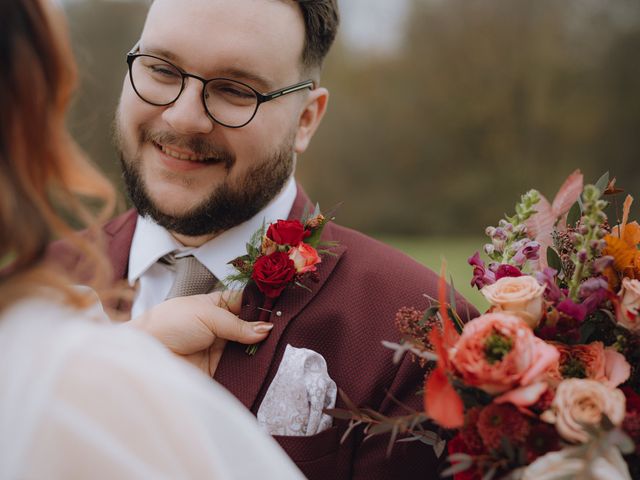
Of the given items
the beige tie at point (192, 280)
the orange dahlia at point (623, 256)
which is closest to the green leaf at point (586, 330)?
the orange dahlia at point (623, 256)

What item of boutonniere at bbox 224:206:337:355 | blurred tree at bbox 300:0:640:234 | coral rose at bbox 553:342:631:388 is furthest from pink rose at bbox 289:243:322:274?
blurred tree at bbox 300:0:640:234

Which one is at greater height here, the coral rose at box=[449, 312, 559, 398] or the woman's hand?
the coral rose at box=[449, 312, 559, 398]

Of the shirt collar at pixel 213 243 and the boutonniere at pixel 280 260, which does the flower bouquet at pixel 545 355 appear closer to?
the boutonniere at pixel 280 260

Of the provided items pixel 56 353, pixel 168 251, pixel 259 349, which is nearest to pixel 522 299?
pixel 259 349

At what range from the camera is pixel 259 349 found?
1951mm

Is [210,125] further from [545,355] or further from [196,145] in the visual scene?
[545,355]

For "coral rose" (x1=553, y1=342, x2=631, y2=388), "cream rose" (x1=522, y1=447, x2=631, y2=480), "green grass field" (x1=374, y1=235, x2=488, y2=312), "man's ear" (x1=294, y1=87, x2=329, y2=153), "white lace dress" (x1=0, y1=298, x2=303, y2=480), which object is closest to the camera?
"white lace dress" (x1=0, y1=298, x2=303, y2=480)

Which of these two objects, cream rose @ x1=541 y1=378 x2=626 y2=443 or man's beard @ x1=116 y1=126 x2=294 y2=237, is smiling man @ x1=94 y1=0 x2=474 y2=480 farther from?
cream rose @ x1=541 y1=378 x2=626 y2=443

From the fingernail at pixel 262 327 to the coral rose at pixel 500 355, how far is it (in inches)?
27.5

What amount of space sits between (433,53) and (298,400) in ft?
61.2

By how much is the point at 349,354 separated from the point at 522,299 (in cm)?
68

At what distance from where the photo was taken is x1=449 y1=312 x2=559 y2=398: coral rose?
1287 mm

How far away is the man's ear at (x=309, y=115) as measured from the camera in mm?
2375

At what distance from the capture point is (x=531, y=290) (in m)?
1.43
